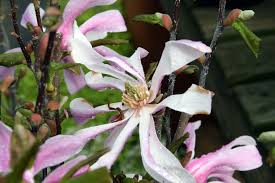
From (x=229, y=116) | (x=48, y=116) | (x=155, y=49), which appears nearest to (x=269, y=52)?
(x=229, y=116)

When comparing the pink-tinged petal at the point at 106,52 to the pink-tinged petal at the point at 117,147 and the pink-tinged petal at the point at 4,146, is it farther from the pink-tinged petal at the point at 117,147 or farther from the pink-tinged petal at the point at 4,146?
the pink-tinged petal at the point at 4,146

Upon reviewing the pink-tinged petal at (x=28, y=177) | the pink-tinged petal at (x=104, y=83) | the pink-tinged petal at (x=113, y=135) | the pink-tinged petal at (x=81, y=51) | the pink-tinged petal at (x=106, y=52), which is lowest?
the pink-tinged petal at (x=113, y=135)

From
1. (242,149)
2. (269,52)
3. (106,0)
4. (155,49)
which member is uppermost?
(106,0)

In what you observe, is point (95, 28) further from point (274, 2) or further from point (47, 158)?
point (274, 2)

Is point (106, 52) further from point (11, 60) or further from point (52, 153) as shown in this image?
point (52, 153)

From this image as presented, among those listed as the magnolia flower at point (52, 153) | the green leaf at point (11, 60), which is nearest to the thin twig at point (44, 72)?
the magnolia flower at point (52, 153)

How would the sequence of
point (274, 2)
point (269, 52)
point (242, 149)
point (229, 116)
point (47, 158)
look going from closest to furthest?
point (47, 158) → point (242, 149) → point (229, 116) → point (269, 52) → point (274, 2)

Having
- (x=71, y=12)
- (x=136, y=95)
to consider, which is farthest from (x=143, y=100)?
(x=71, y=12)
